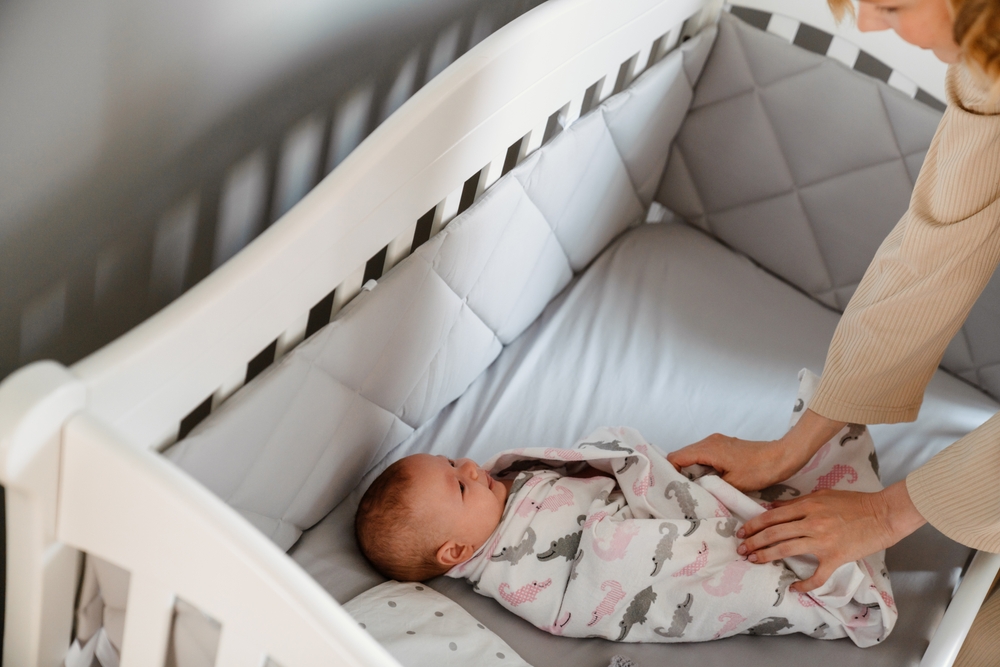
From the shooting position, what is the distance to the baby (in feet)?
3.37

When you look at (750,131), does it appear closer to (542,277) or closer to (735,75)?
(735,75)

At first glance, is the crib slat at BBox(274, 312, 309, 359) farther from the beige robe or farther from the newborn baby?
the beige robe

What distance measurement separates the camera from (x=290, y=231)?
0.79 metres

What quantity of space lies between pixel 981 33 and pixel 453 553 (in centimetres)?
75

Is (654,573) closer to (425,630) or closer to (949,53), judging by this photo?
(425,630)

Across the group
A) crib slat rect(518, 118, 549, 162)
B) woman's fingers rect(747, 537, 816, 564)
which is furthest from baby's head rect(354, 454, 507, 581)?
crib slat rect(518, 118, 549, 162)

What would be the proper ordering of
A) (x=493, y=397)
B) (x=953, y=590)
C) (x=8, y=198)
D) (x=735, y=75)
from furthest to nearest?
1. (x=735, y=75)
2. (x=493, y=397)
3. (x=953, y=590)
4. (x=8, y=198)

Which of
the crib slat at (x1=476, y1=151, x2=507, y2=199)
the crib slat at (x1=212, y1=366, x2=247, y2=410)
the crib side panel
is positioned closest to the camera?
the crib side panel

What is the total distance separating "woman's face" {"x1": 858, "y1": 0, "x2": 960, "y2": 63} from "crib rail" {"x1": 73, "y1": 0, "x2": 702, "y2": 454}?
42 cm

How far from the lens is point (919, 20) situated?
0.67 meters

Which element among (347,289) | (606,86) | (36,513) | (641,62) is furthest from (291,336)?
(641,62)


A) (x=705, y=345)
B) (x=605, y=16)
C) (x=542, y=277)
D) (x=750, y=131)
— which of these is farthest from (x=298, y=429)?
(x=750, y=131)

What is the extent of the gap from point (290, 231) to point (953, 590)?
972 millimetres

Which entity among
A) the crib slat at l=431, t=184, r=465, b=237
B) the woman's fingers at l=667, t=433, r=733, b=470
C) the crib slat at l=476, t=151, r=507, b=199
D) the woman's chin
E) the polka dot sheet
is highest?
the woman's chin
